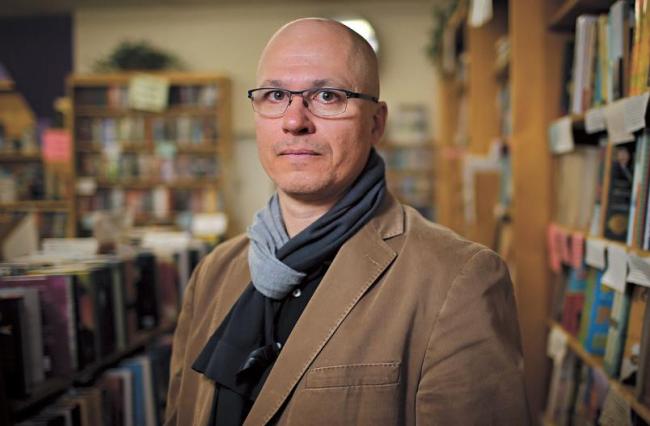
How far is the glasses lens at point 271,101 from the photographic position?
1149 mm

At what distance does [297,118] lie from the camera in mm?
1106

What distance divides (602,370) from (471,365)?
82 centimetres

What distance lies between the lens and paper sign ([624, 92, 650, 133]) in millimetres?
1309

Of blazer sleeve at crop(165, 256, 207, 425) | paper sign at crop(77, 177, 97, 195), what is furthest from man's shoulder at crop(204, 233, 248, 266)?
paper sign at crop(77, 177, 97, 195)

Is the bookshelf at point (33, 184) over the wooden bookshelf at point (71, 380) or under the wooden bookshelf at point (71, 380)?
over

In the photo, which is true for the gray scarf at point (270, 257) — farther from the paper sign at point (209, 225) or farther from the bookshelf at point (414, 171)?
the bookshelf at point (414, 171)

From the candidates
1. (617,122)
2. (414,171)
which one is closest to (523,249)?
(617,122)

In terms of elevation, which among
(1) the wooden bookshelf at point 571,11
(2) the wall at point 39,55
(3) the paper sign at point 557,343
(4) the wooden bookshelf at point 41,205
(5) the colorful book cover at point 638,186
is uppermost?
(2) the wall at point 39,55

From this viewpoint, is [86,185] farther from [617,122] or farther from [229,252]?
[617,122]

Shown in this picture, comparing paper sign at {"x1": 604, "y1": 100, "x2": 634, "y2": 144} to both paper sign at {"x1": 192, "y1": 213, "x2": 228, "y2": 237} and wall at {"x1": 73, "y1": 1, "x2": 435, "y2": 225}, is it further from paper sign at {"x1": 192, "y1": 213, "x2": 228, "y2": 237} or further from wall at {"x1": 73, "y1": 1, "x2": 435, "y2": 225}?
wall at {"x1": 73, "y1": 1, "x2": 435, "y2": 225}

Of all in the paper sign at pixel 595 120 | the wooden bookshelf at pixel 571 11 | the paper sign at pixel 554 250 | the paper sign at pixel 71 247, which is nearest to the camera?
the paper sign at pixel 595 120

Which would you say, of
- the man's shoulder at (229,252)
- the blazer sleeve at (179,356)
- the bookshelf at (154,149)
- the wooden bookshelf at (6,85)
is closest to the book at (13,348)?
the blazer sleeve at (179,356)

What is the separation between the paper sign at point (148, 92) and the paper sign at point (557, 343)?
4.66 m

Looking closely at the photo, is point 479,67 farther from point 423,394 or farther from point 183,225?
point 183,225
